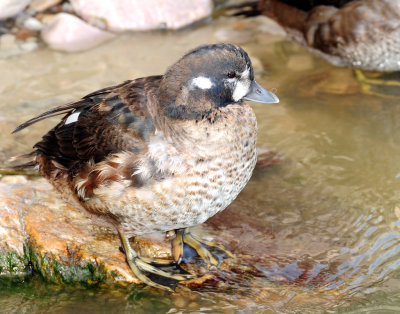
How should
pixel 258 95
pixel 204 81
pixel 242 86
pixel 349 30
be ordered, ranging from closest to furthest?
pixel 204 81, pixel 242 86, pixel 258 95, pixel 349 30

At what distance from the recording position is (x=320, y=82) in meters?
6.87

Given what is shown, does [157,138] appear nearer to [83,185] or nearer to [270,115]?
[83,185]

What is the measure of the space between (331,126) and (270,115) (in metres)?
0.61

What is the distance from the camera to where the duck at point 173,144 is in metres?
3.67

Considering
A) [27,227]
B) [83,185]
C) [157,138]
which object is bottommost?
[27,227]

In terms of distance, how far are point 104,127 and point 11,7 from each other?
182 inches

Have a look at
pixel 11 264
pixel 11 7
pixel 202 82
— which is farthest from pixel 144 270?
pixel 11 7

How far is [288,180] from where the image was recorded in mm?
5223

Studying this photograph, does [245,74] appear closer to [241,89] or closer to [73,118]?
[241,89]

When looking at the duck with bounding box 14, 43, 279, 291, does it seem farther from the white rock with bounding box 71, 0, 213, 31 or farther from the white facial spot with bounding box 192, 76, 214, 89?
the white rock with bounding box 71, 0, 213, 31

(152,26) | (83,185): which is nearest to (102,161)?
(83,185)

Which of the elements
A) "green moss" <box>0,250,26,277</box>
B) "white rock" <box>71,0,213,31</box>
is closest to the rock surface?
"green moss" <box>0,250,26,277</box>

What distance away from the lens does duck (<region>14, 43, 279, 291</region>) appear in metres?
3.67

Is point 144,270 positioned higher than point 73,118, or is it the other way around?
point 73,118
